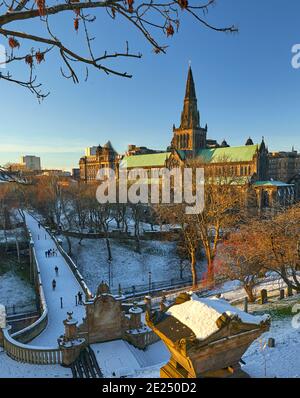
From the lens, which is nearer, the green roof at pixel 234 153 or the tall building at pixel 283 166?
the green roof at pixel 234 153

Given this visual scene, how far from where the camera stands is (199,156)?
5600cm

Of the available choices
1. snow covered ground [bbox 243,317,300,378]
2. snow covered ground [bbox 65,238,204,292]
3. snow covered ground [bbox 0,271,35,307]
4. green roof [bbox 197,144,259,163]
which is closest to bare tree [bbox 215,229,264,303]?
snow covered ground [bbox 243,317,300,378]

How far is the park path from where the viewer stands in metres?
15.7

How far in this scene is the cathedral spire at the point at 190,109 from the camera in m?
72.8

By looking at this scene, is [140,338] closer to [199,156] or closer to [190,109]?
[199,156]

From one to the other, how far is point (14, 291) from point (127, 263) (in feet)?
39.3

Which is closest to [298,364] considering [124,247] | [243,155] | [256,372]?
[256,372]

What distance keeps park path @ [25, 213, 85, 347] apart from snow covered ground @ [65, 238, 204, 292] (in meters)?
4.51

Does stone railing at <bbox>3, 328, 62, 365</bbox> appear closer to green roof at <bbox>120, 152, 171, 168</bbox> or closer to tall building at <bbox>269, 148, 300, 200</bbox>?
green roof at <bbox>120, 152, 171, 168</bbox>

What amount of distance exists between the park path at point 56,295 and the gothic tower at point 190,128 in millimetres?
51274

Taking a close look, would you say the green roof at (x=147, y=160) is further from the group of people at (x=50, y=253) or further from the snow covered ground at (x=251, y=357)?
the snow covered ground at (x=251, y=357)

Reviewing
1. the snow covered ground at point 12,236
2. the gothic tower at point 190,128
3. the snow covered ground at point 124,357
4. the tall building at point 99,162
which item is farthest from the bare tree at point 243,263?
the tall building at point 99,162
